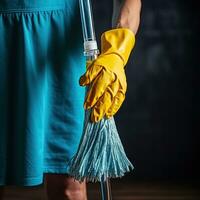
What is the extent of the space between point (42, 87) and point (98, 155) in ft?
0.62

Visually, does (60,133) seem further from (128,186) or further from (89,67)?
(128,186)

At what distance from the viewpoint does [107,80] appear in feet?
3.14

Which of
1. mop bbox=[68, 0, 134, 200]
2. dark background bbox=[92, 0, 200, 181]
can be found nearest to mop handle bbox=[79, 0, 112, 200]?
mop bbox=[68, 0, 134, 200]

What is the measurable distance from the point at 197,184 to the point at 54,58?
1.54 m

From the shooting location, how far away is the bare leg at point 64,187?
1.12 meters

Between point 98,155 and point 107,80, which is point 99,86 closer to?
point 107,80

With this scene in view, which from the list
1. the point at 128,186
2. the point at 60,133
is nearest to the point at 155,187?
the point at 128,186

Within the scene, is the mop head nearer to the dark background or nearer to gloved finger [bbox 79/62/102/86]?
gloved finger [bbox 79/62/102/86]

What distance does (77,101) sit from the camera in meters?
1.11

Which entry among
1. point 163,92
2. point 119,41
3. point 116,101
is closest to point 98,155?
point 116,101

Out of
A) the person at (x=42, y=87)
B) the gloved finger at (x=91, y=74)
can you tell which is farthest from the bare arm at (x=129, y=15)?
the gloved finger at (x=91, y=74)

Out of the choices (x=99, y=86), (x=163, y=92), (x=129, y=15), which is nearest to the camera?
(x=99, y=86)

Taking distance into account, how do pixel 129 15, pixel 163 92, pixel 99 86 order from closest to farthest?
1. pixel 99 86
2. pixel 129 15
3. pixel 163 92

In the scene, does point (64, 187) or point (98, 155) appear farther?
point (64, 187)
